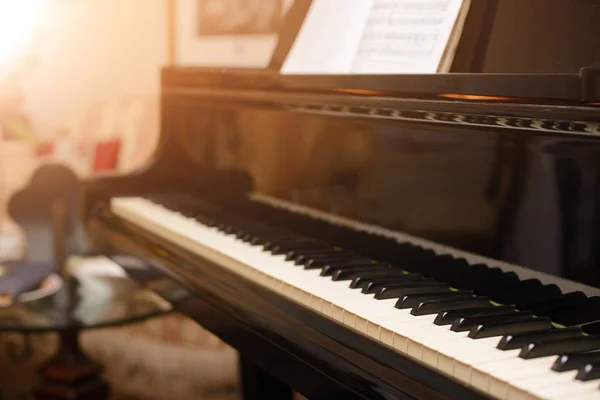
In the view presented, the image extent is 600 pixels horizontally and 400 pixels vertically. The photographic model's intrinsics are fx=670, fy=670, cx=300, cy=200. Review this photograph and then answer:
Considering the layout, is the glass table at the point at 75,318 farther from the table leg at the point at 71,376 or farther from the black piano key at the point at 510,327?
the black piano key at the point at 510,327

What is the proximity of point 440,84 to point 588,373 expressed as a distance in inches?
19.8

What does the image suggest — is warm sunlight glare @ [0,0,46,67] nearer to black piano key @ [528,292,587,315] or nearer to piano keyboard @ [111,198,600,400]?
piano keyboard @ [111,198,600,400]

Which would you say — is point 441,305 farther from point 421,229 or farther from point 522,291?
point 421,229

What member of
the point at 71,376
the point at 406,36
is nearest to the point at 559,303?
the point at 406,36

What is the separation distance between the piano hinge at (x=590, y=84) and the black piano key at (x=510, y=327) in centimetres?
30

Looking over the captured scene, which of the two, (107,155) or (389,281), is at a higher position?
(389,281)

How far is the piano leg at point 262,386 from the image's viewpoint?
188 cm

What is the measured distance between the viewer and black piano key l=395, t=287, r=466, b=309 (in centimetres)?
99

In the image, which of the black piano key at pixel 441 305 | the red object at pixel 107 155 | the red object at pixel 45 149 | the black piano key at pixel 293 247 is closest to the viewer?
the black piano key at pixel 441 305

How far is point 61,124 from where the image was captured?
172 inches

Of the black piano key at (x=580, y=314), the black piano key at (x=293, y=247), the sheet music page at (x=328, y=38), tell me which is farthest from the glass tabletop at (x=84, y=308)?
the black piano key at (x=580, y=314)

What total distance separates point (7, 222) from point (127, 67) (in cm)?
134

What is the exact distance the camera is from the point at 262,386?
6.20 ft

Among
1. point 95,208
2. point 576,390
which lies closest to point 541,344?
point 576,390
